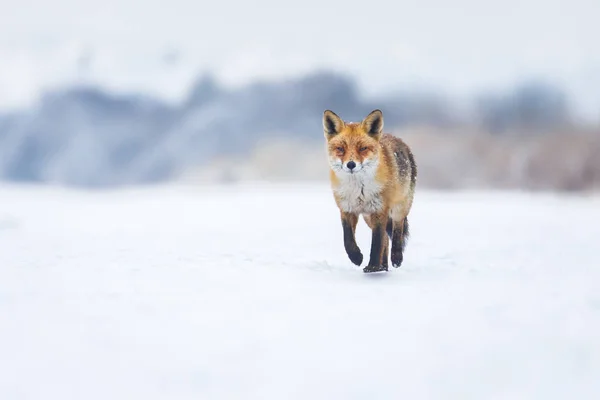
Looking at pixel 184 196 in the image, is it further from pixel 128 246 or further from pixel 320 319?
pixel 320 319

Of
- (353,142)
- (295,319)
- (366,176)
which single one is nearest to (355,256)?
(366,176)

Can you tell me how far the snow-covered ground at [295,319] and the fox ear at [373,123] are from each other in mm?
1465

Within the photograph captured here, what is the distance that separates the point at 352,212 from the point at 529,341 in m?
2.44

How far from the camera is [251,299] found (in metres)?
5.21

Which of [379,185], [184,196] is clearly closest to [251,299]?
[379,185]

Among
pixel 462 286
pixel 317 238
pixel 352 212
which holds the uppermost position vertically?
pixel 352 212

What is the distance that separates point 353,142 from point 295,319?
2003mm

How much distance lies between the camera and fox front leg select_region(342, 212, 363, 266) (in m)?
6.26

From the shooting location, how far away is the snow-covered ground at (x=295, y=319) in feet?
12.1

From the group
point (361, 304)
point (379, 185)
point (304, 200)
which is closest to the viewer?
point (361, 304)

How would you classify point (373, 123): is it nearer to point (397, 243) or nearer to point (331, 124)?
point (331, 124)

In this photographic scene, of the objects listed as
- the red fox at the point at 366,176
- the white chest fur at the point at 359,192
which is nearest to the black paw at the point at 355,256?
the red fox at the point at 366,176

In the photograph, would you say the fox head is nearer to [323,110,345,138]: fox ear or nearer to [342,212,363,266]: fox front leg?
[323,110,345,138]: fox ear

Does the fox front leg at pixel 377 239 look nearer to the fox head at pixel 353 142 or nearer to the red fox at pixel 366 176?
the red fox at pixel 366 176
